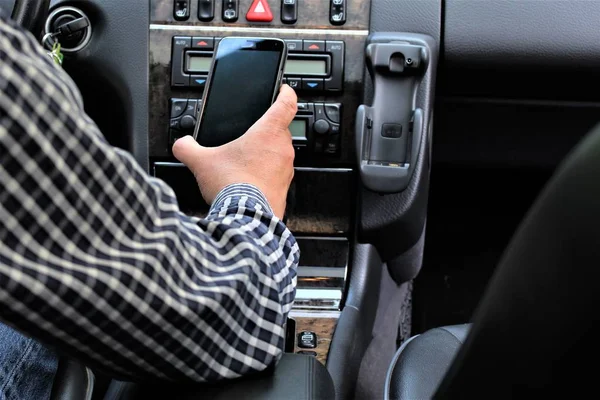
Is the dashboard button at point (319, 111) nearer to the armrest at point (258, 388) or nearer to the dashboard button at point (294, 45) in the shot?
the dashboard button at point (294, 45)

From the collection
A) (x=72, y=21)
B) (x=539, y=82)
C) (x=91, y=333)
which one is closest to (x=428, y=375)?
(x=91, y=333)

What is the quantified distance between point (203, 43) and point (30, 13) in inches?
9.3

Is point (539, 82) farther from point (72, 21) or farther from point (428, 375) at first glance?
point (72, 21)

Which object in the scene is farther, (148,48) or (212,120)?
(148,48)

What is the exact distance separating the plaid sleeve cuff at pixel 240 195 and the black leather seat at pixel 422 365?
0.86 feet

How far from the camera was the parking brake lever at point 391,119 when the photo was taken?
1006 mm

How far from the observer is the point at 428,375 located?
2.66 feet

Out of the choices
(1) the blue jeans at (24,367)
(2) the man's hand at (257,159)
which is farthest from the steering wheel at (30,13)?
(1) the blue jeans at (24,367)

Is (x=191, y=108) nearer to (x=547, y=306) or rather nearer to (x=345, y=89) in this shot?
(x=345, y=89)

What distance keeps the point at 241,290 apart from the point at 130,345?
0.09 meters

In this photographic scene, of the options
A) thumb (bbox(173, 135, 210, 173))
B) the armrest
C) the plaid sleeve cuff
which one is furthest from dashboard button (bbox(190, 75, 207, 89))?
the armrest

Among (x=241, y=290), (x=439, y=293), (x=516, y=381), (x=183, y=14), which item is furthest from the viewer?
(x=439, y=293)

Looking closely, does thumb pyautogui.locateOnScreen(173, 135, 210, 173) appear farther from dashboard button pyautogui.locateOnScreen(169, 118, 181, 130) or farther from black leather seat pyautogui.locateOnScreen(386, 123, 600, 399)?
black leather seat pyautogui.locateOnScreen(386, 123, 600, 399)

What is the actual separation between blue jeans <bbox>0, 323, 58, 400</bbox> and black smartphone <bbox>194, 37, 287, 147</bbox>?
299 millimetres
